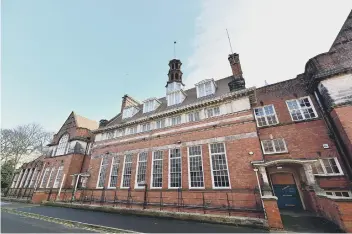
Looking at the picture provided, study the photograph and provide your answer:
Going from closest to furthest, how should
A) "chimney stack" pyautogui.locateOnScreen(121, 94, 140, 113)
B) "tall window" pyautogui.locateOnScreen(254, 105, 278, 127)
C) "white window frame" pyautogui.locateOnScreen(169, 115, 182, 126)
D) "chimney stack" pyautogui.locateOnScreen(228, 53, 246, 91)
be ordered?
"tall window" pyautogui.locateOnScreen(254, 105, 278, 127) → "chimney stack" pyautogui.locateOnScreen(228, 53, 246, 91) → "white window frame" pyautogui.locateOnScreen(169, 115, 182, 126) → "chimney stack" pyautogui.locateOnScreen(121, 94, 140, 113)

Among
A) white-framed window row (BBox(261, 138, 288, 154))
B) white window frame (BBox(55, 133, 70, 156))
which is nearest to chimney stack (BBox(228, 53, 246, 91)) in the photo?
white-framed window row (BBox(261, 138, 288, 154))

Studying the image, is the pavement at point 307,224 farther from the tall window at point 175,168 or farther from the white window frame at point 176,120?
the white window frame at point 176,120

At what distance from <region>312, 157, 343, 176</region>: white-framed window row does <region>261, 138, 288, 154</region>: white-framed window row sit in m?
1.98

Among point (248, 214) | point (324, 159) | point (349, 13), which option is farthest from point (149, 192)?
point (349, 13)

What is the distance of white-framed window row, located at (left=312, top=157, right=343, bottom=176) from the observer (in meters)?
10.2

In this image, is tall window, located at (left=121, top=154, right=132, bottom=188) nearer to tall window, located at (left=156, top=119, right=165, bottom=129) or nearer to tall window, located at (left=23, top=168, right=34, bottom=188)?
tall window, located at (left=156, top=119, right=165, bottom=129)

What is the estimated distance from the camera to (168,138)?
1477 centimetres

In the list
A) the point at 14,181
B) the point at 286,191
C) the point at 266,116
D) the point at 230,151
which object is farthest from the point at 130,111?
the point at 14,181

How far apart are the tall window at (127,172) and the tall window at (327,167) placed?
14.9 m

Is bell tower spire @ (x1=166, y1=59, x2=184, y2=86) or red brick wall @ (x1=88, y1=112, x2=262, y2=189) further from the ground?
bell tower spire @ (x1=166, y1=59, x2=184, y2=86)

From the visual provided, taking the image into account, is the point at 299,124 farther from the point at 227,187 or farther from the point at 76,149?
the point at 76,149

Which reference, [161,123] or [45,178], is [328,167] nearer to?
[161,123]

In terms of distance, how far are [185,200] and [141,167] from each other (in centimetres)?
542

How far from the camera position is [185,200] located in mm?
11734
